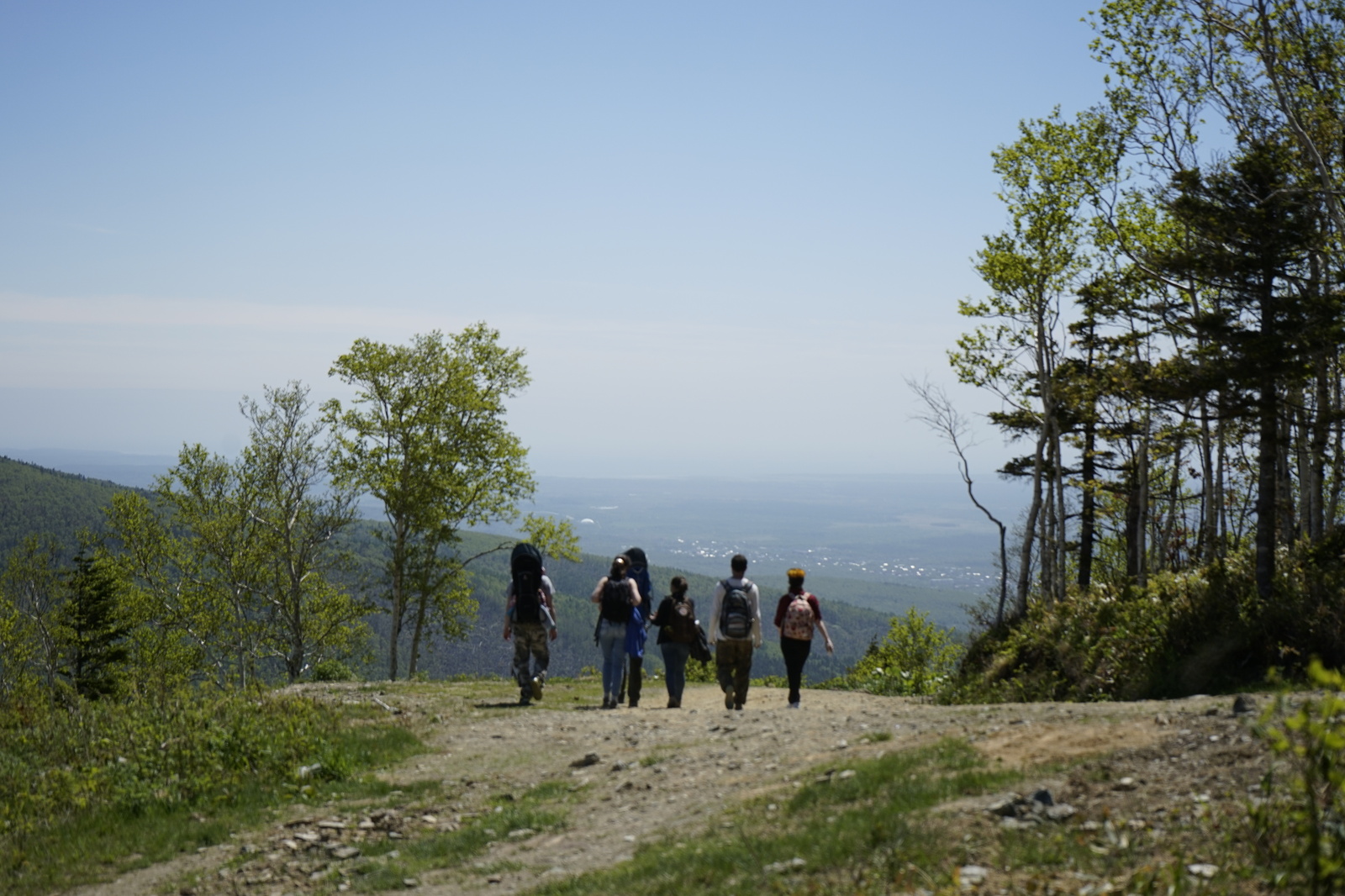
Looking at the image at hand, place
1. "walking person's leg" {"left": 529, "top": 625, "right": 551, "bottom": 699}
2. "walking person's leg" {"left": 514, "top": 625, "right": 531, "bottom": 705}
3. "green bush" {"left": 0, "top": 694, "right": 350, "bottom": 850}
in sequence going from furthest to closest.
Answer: "walking person's leg" {"left": 514, "top": 625, "right": 531, "bottom": 705}, "walking person's leg" {"left": 529, "top": 625, "right": 551, "bottom": 699}, "green bush" {"left": 0, "top": 694, "right": 350, "bottom": 850}

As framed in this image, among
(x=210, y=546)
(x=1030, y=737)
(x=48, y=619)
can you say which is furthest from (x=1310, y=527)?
(x=48, y=619)

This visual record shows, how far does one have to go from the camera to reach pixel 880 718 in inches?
463

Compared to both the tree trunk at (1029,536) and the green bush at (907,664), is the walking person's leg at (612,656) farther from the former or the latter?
the tree trunk at (1029,536)

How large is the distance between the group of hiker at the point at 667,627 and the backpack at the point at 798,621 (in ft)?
0.04

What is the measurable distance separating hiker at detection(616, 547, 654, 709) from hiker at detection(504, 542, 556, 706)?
1275 mm

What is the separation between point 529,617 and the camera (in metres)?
15.8

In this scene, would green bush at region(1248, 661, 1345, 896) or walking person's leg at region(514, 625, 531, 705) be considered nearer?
green bush at region(1248, 661, 1345, 896)

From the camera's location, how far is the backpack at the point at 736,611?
1484cm

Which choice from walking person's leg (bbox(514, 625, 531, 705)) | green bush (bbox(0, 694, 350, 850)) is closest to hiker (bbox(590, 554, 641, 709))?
walking person's leg (bbox(514, 625, 531, 705))

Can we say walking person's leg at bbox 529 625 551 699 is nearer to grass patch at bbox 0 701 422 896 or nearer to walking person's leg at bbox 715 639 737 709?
walking person's leg at bbox 715 639 737 709

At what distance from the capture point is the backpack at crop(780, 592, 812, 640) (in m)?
14.7

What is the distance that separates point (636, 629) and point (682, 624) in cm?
83

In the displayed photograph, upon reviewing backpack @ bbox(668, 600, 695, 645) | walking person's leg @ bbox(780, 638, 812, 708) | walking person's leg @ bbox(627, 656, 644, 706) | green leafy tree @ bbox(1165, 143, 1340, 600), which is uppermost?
green leafy tree @ bbox(1165, 143, 1340, 600)

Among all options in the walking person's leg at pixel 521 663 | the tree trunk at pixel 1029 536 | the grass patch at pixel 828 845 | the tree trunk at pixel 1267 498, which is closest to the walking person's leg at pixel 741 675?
the walking person's leg at pixel 521 663
